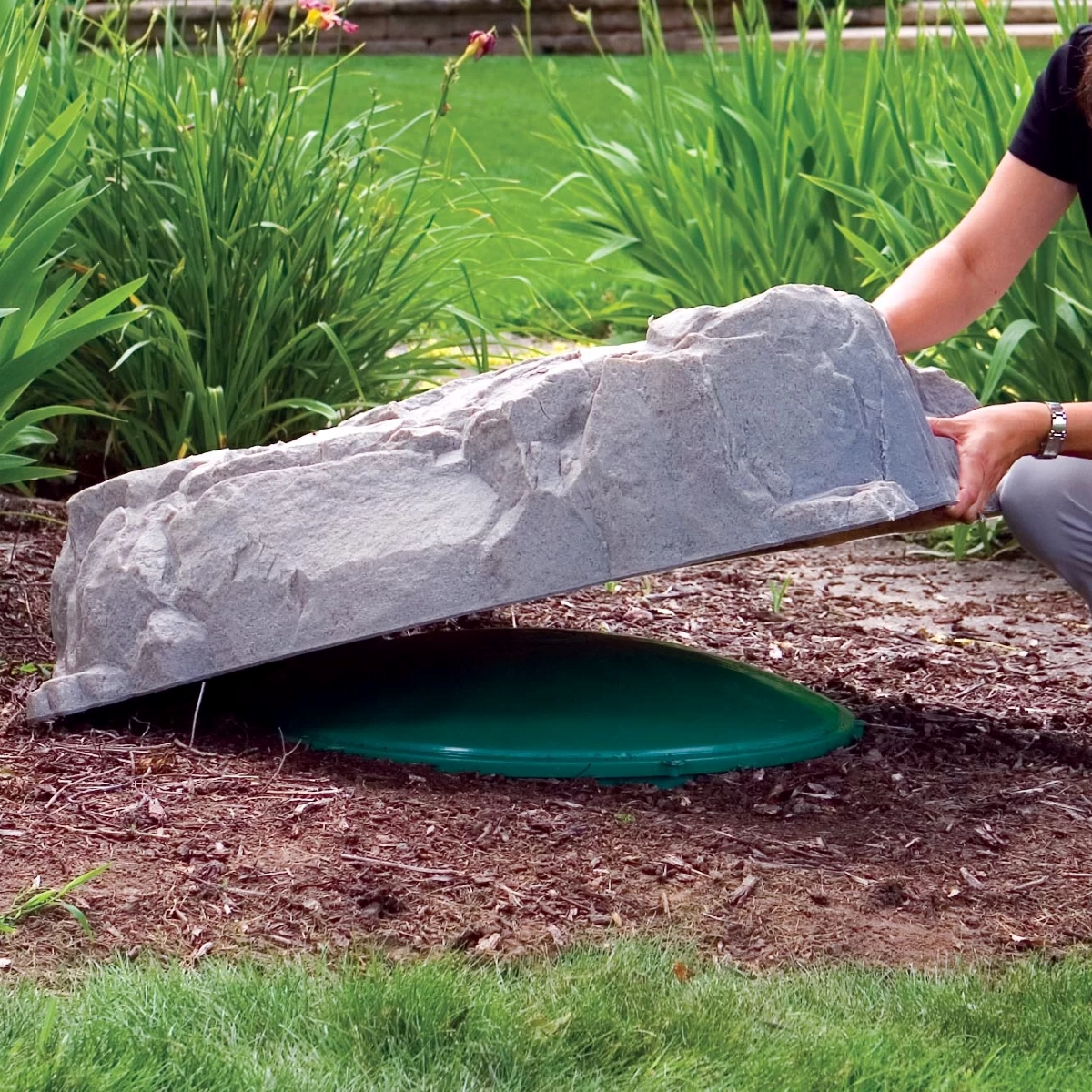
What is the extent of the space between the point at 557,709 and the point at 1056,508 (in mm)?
876

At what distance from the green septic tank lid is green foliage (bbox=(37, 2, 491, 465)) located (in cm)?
90

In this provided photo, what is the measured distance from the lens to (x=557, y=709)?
2.46m

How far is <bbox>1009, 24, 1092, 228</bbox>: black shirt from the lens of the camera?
252cm

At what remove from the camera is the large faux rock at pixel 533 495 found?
6.96 ft

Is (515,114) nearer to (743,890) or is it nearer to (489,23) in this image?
(489,23)

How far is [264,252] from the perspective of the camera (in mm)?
3523

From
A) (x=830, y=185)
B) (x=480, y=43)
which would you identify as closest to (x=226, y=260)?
(x=480, y=43)

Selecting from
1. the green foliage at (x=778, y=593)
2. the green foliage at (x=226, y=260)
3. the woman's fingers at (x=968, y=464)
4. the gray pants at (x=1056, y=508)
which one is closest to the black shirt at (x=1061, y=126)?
the gray pants at (x=1056, y=508)

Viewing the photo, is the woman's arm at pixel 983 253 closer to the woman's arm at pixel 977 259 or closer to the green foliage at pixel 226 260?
the woman's arm at pixel 977 259

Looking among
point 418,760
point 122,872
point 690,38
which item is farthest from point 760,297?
point 690,38

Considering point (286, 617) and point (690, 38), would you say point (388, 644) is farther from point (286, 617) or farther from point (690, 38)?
point (690, 38)

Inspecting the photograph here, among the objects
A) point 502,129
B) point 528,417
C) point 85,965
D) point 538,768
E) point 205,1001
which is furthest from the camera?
point 502,129

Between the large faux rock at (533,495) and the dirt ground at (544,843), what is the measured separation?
0.20m

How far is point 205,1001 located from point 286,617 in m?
0.74
